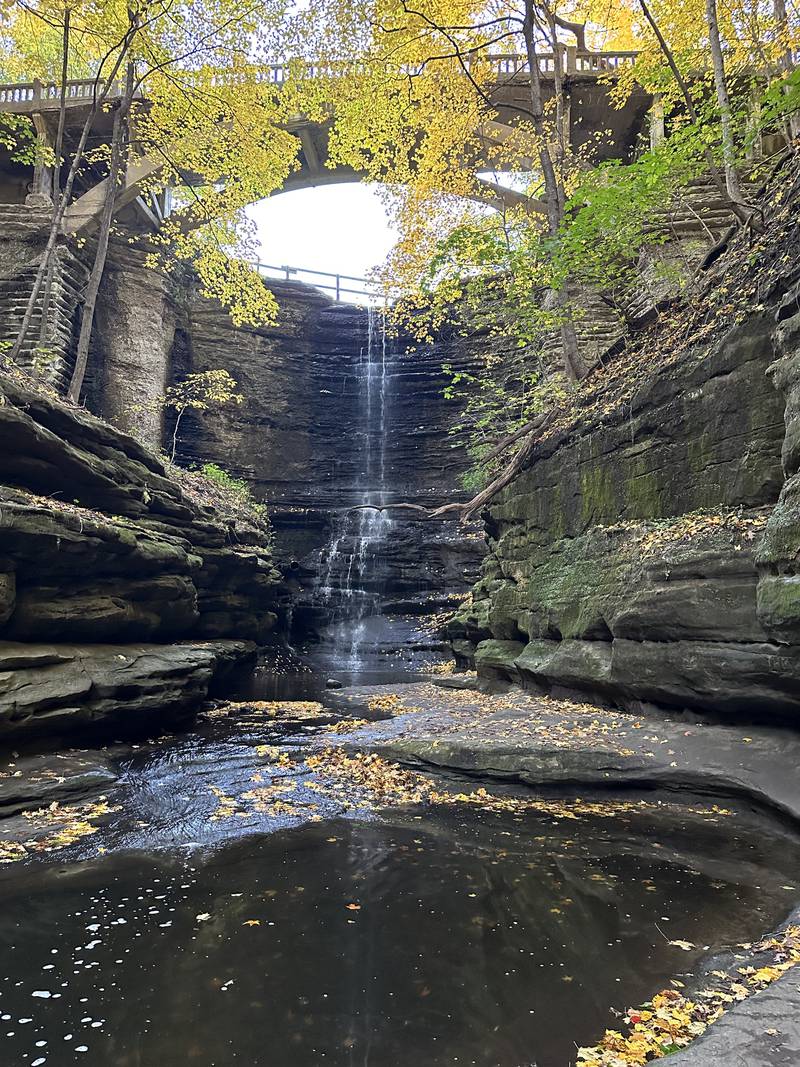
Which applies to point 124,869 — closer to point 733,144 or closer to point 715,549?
point 715,549

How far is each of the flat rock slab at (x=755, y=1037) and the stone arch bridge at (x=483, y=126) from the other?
20401 millimetres

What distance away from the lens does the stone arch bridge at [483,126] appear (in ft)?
61.6

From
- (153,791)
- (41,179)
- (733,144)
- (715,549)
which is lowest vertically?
(153,791)

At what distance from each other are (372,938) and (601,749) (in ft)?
12.3

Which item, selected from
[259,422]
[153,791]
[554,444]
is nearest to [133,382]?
[259,422]

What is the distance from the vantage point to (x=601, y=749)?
6.36 m

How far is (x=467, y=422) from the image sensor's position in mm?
25922

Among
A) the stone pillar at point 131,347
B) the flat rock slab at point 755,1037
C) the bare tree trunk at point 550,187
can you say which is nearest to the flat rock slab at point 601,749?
the flat rock slab at point 755,1037

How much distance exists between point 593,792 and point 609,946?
2.76 metres

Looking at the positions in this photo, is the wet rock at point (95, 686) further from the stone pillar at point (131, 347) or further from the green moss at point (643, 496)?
the stone pillar at point (131, 347)

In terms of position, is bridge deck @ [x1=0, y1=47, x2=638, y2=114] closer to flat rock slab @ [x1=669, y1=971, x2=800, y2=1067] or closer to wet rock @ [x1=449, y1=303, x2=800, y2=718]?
wet rock @ [x1=449, y1=303, x2=800, y2=718]

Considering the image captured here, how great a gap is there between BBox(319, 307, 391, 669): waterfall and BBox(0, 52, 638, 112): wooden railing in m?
11.6

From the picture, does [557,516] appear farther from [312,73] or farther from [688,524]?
[312,73]

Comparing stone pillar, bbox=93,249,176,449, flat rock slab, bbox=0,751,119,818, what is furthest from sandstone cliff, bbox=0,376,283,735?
stone pillar, bbox=93,249,176,449
